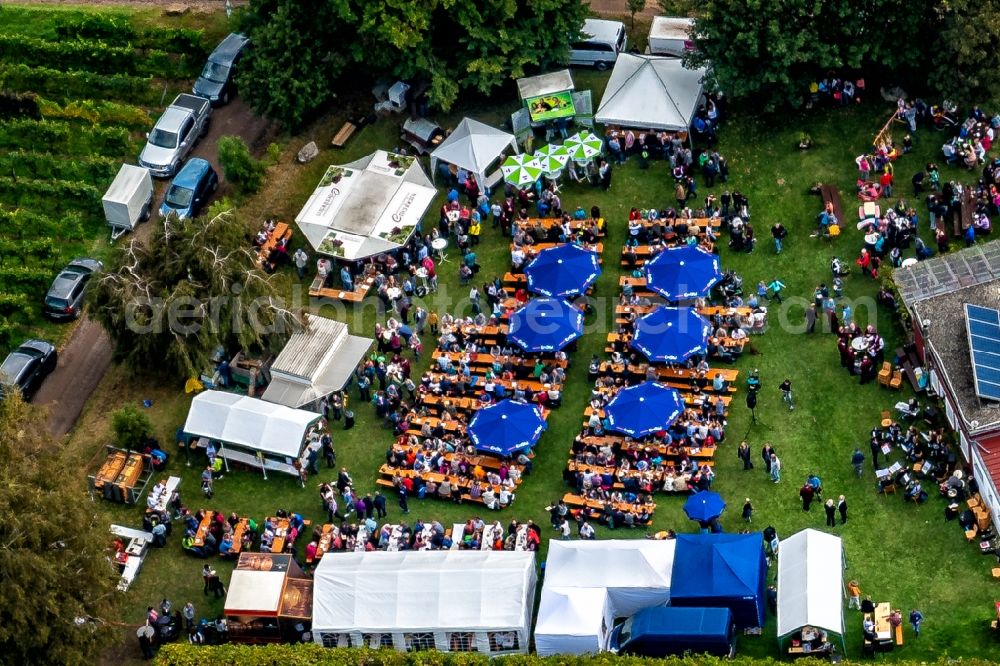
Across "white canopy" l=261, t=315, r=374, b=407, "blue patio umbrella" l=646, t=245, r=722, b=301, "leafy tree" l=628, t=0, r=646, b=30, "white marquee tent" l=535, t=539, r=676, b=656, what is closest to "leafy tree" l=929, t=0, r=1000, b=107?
"blue patio umbrella" l=646, t=245, r=722, b=301

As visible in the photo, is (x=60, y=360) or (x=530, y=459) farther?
(x=60, y=360)

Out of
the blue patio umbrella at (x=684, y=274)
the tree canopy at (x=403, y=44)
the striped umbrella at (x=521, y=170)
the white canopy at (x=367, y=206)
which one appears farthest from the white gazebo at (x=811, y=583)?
the tree canopy at (x=403, y=44)

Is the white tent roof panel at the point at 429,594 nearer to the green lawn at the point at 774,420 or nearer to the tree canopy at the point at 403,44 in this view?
the green lawn at the point at 774,420

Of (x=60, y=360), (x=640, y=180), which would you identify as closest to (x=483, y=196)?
(x=640, y=180)

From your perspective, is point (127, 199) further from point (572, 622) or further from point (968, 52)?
point (968, 52)

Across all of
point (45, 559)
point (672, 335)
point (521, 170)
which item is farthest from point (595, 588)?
point (521, 170)

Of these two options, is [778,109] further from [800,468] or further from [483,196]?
[800,468]

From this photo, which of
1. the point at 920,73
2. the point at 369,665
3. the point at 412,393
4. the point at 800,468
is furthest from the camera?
the point at 920,73
